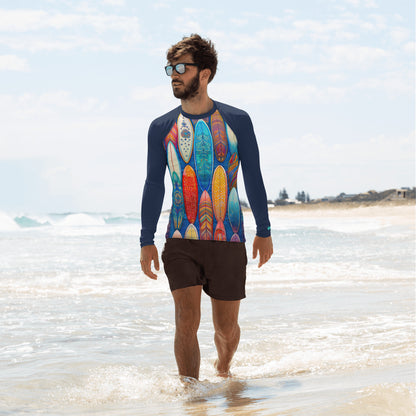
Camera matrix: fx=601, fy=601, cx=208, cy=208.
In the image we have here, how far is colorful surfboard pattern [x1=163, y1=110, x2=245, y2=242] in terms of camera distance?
3637 millimetres

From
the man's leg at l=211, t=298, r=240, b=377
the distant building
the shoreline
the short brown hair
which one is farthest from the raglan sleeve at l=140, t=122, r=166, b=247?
the distant building

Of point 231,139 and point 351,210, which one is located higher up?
point 231,139

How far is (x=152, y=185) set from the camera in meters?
3.79

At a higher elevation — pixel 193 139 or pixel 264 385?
pixel 193 139

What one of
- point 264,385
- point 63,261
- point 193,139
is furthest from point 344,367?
point 63,261

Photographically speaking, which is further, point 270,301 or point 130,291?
point 130,291

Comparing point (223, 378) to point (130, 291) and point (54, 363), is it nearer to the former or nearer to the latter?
point (54, 363)

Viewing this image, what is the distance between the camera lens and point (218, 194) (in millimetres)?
3668

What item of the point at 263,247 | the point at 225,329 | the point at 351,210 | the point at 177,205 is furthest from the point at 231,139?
the point at 351,210

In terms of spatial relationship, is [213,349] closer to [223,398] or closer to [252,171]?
[223,398]

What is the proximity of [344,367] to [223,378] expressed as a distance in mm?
977

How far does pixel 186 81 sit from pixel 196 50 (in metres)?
0.20

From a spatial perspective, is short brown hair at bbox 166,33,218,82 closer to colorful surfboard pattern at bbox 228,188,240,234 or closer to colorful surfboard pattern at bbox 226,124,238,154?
colorful surfboard pattern at bbox 226,124,238,154

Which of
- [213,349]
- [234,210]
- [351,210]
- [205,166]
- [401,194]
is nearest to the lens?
[205,166]
